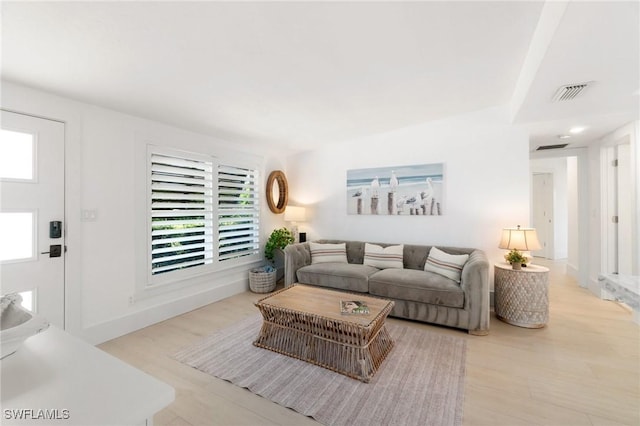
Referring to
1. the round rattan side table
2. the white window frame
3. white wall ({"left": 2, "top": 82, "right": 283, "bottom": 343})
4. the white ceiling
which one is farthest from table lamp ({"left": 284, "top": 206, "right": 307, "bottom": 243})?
the round rattan side table

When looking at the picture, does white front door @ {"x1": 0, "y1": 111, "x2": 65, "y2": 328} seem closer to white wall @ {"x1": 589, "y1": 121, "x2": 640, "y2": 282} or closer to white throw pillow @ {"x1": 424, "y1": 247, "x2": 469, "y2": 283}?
white throw pillow @ {"x1": 424, "y1": 247, "x2": 469, "y2": 283}

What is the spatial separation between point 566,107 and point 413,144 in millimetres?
1682

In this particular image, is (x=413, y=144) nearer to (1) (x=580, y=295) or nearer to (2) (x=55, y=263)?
(1) (x=580, y=295)

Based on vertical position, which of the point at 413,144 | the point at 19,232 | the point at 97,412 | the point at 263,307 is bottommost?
the point at 263,307

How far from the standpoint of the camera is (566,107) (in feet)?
8.91

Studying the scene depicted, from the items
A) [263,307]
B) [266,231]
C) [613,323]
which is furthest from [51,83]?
[613,323]

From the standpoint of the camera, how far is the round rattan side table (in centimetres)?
286

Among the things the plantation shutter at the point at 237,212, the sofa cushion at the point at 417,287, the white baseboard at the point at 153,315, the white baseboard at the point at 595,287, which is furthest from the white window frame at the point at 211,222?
the white baseboard at the point at 595,287

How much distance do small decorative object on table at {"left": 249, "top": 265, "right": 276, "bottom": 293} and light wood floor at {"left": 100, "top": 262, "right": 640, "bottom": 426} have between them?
2.57 ft

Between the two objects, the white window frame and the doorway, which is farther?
the doorway

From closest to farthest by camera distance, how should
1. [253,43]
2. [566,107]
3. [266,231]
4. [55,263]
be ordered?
[253,43], [55,263], [566,107], [266,231]

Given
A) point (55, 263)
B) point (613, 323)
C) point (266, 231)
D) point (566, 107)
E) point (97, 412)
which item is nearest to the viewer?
point (97, 412)

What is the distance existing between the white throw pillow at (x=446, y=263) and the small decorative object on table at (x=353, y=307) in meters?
1.29

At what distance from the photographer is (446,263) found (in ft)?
10.6
